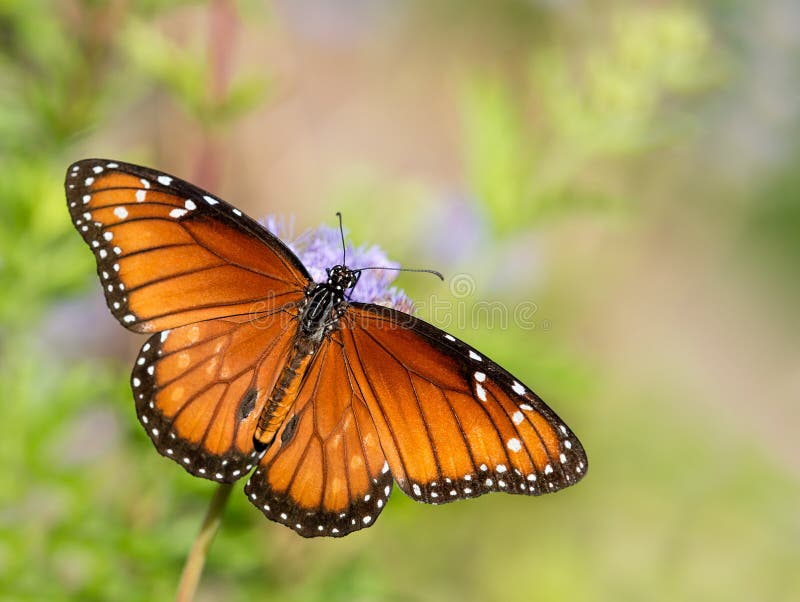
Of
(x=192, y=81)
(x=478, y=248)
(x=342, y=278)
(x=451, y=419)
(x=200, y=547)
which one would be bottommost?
(x=200, y=547)

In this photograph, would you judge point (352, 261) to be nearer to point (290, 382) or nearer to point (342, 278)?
point (342, 278)

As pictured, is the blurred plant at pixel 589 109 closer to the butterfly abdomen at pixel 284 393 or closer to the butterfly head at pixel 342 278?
the butterfly head at pixel 342 278

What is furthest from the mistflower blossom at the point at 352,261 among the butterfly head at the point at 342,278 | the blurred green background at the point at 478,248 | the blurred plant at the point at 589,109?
the blurred plant at the point at 589,109

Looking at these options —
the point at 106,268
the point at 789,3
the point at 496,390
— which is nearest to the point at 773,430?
the point at 789,3

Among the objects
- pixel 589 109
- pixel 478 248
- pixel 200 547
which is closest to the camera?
pixel 200 547

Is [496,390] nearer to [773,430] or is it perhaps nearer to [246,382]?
[246,382]

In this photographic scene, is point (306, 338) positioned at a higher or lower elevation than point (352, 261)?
lower

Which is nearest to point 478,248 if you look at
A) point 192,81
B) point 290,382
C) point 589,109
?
point 589,109
